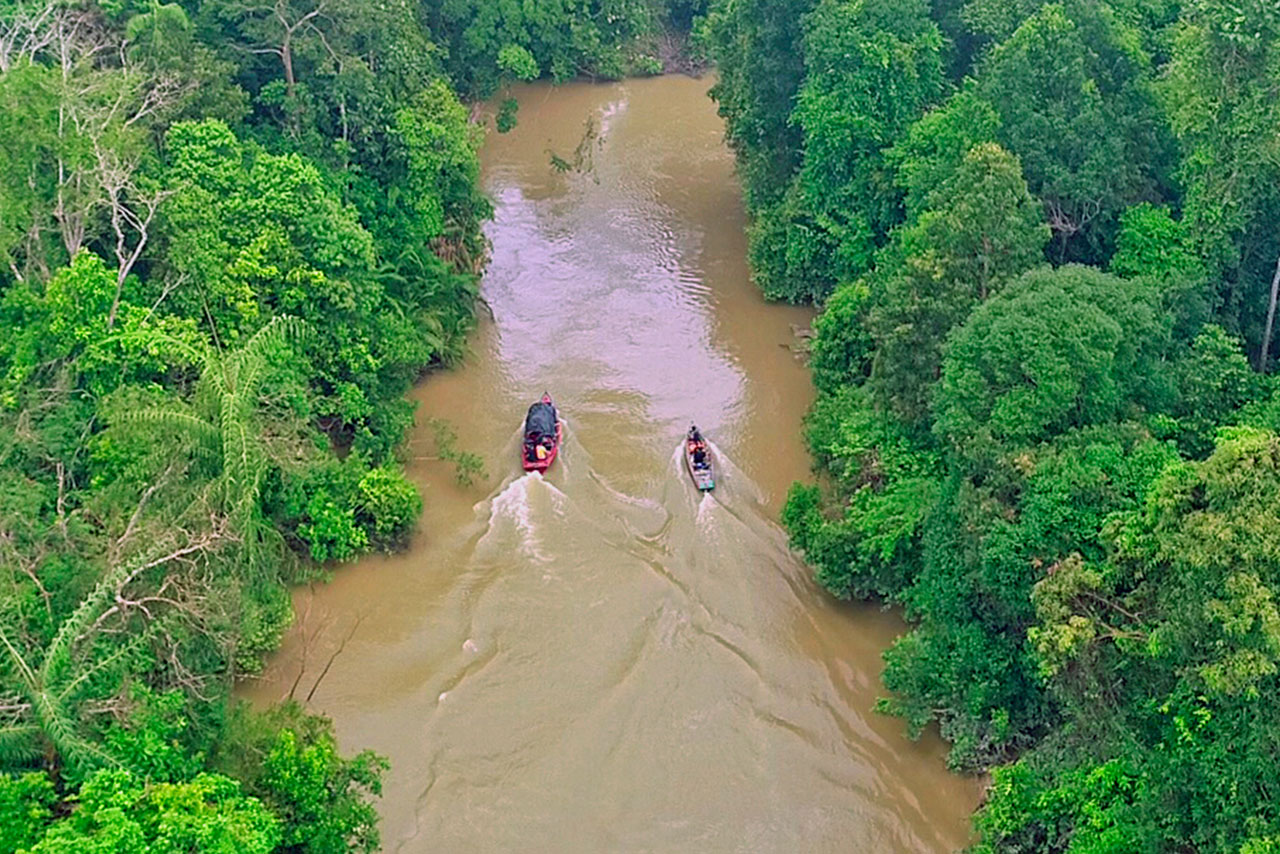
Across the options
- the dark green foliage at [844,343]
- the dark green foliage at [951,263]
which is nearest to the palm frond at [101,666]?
the dark green foliage at [951,263]

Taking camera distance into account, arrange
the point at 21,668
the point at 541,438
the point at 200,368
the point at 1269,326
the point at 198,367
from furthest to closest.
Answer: the point at 541,438 → the point at 198,367 → the point at 200,368 → the point at 1269,326 → the point at 21,668

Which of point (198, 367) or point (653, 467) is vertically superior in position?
point (198, 367)

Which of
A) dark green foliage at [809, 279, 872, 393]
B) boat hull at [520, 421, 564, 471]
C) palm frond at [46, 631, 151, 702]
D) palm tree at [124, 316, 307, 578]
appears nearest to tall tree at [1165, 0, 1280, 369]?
dark green foliage at [809, 279, 872, 393]

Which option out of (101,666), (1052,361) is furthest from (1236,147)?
(101,666)

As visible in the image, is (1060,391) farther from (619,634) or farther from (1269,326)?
(619,634)

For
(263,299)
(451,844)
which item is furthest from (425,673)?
(263,299)

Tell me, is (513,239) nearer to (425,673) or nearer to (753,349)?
(753,349)

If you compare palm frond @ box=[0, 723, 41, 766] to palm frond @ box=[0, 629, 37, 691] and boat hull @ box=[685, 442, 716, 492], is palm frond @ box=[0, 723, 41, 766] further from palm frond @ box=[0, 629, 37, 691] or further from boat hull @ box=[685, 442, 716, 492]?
boat hull @ box=[685, 442, 716, 492]
